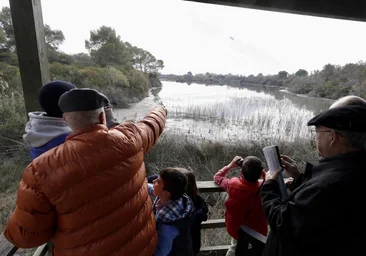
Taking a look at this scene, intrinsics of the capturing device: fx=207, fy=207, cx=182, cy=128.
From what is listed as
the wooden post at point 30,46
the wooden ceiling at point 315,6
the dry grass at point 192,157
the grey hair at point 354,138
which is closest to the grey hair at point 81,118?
the wooden post at point 30,46

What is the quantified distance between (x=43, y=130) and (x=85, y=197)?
16.2 inches

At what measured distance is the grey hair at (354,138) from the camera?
33.5 inches

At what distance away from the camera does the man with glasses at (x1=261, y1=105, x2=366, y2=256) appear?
2.58 feet

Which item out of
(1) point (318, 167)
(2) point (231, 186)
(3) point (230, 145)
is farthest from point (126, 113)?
(1) point (318, 167)

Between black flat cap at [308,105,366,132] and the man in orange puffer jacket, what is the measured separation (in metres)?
0.83

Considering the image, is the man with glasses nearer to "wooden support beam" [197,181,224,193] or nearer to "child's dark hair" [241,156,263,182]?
"child's dark hair" [241,156,263,182]

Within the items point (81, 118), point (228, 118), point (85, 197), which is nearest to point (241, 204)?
point (85, 197)

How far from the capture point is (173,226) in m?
1.16

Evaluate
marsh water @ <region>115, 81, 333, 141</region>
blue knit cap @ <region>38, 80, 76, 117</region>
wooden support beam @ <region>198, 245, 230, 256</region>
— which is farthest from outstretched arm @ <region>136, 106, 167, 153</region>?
marsh water @ <region>115, 81, 333, 141</region>

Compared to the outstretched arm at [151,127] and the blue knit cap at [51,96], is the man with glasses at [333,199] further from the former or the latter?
the blue knit cap at [51,96]

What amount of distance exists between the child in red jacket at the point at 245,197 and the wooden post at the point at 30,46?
140 centimetres

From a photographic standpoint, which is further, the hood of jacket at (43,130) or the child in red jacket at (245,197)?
the child in red jacket at (245,197)

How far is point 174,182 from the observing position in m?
1.17

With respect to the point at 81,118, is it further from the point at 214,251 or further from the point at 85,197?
the point at 214,251
